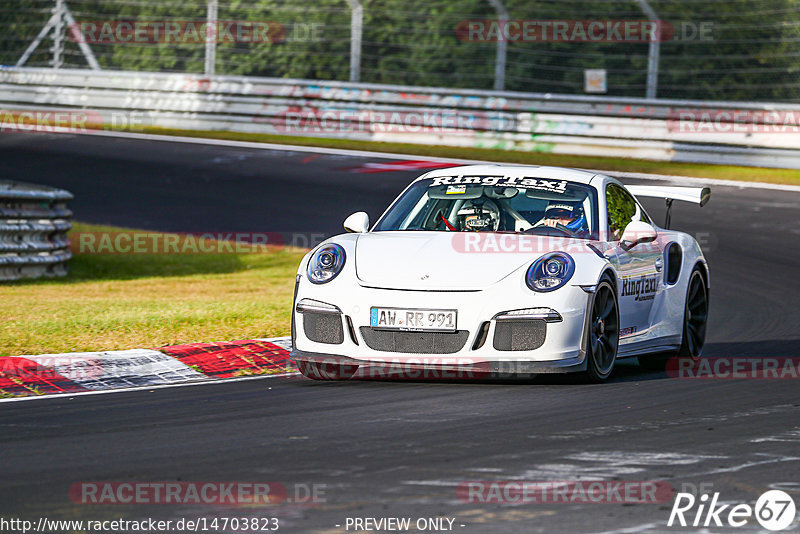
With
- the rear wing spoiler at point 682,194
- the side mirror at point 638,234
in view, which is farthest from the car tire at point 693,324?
the side mirror at point 638,234

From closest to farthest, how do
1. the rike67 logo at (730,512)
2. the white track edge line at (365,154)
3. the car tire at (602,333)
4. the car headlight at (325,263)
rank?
the rike67 logo at (730,512) → the car tire at (602,333) → the car headlight at (325,263) → the white track edge line at (365,154)

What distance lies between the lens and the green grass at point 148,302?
29.3 feet

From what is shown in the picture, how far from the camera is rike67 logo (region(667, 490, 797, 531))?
443cm

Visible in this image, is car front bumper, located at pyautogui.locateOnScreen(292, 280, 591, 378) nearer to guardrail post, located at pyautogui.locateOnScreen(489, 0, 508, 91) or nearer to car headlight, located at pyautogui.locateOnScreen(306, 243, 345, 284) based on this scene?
car headlight, located at pyautogui.locateOnScreen(306, 243, 345, 284)

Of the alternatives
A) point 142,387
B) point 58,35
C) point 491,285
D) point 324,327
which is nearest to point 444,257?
point 491,285

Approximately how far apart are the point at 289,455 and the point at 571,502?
1.28 m

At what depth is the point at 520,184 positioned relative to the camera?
834 cm

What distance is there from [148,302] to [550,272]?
4.80m

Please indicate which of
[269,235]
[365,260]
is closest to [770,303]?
[365,260]

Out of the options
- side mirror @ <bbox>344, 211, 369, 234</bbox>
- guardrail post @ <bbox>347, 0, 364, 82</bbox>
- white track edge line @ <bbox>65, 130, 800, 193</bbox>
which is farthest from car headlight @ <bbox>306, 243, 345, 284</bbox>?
guardrail post @ <bbox>347, 0, 364, 82</bbox>

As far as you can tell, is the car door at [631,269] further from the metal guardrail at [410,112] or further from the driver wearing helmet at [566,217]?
the metal guardrail at [410,112]

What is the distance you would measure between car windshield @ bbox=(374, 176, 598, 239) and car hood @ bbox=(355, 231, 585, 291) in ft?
0.80

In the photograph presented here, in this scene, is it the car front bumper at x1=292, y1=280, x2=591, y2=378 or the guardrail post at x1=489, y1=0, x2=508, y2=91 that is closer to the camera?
the car front bumper at x1=292, y1=280, x2=591, y2=378

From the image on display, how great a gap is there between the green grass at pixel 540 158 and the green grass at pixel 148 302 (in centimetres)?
727
